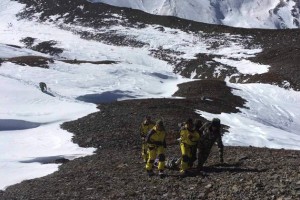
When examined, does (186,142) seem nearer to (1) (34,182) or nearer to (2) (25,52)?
(1) (34,182)

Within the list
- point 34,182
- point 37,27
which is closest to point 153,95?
point 34,182

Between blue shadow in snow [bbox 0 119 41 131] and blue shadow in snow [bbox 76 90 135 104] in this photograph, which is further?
blue shadow in snow [bbox 76 90 135 104]

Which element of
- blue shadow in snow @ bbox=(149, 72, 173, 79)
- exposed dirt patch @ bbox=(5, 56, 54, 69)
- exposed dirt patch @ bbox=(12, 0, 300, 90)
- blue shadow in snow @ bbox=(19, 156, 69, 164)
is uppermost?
exposed dirt patch @ bbox=(12, 0, 300, 90)

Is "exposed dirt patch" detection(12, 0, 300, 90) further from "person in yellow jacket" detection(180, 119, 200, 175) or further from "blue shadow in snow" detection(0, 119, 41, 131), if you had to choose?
"person in yellow jacket" detection(180, 119, 200, 175)

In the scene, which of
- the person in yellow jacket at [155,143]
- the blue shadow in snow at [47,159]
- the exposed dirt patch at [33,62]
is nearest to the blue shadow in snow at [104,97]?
the exposed dirt patch at [33,62]

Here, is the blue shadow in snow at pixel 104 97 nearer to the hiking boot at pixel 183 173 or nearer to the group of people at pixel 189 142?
the group of people at pixel 189 142

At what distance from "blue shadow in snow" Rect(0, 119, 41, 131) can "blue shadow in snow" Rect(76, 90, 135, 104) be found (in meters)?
9.84

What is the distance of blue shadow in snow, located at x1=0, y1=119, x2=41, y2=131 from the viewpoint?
30.2 m

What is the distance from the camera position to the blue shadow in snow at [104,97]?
40.6m

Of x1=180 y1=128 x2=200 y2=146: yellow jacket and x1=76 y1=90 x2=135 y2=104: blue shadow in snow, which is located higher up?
x1=180 y1=128 x2=200 y2=146: yellow jacket

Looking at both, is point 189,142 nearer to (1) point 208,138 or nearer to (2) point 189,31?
(1) point 208,138

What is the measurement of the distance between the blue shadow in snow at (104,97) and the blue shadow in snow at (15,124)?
32.3 feet

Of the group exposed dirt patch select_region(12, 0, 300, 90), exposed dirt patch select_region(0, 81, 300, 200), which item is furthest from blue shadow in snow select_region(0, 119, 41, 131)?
exposed dirt patch select_region(12, 0, 300, 90)

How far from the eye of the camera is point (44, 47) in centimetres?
7869
